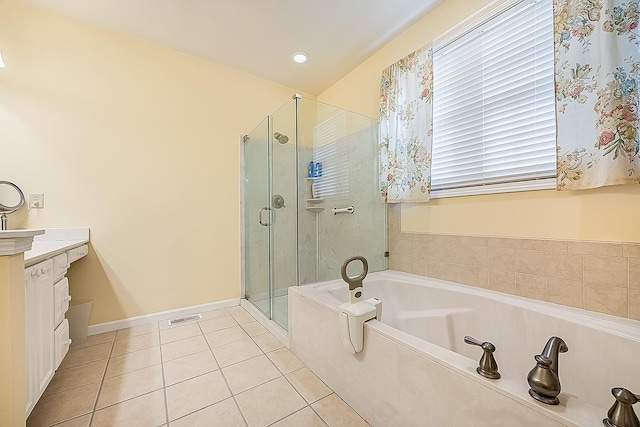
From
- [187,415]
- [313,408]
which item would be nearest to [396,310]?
[313,408]

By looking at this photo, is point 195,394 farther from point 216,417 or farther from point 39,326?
point 39,326

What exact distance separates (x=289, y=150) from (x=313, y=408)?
6.12 feet

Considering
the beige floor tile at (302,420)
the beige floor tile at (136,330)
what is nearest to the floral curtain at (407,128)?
the beige floor tile at (302,420)

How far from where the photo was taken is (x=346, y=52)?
2465 mm

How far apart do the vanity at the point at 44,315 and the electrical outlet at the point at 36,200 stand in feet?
2.04

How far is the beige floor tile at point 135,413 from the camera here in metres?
1.20

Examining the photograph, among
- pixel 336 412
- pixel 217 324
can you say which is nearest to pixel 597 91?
pixel 336 412

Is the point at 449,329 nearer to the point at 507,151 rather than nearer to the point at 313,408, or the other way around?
the point at 313,408

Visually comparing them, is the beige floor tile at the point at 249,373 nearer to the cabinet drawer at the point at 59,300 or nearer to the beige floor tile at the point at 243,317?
the beige floor tile at the point at 243,317

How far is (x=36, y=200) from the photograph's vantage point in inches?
74.3

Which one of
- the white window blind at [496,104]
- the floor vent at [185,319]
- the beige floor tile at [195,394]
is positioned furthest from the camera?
the floor vent at [185,319]

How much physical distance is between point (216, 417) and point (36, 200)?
6.69 ft

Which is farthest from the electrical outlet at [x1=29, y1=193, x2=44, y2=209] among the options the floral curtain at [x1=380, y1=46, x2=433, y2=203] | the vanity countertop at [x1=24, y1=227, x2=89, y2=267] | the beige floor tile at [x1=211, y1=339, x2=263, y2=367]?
the floral curtain at [x1=380, y1=46, x2=433, y2=203]

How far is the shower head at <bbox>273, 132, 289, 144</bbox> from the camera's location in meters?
2.33
